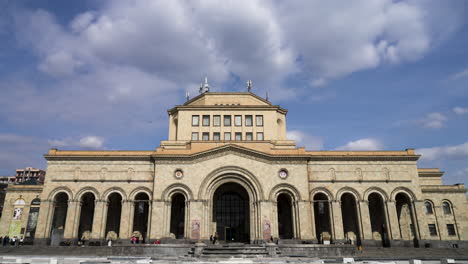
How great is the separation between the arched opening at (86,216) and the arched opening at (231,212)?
1541 cm

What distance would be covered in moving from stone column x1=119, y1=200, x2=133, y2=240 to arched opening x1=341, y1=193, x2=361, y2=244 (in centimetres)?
2561

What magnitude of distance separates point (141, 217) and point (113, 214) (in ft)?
11.9

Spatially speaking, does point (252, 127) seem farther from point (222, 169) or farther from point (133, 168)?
point (133, 168)

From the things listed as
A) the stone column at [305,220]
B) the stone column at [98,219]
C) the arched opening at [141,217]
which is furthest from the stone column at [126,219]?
the stone column at [305,220]

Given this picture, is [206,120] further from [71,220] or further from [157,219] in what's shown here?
[71,220]

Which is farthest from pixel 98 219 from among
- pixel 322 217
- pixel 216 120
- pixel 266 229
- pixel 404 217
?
pixel 404 217

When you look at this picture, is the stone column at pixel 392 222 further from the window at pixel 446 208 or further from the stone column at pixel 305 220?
the window at pixel 446 208

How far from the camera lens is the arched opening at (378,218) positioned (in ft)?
123

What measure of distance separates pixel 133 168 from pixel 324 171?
75.7 ft

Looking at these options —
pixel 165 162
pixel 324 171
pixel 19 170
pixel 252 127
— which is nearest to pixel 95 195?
pixel 165 162

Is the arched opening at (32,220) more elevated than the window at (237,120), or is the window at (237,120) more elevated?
the window at (237,120)

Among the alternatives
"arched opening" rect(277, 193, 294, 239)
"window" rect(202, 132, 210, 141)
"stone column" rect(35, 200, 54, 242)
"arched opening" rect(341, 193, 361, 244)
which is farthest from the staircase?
"stone column" rect(35, 200, 54, 242)

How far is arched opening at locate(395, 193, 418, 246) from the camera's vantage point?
38.2 metres

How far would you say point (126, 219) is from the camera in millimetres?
35812
